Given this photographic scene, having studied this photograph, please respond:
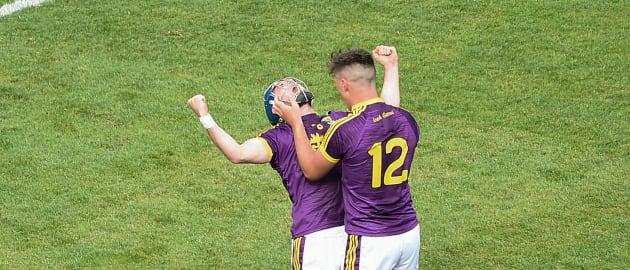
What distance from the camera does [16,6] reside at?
1511cm

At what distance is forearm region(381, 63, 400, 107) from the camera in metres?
7.69

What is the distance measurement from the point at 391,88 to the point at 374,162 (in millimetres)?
1104

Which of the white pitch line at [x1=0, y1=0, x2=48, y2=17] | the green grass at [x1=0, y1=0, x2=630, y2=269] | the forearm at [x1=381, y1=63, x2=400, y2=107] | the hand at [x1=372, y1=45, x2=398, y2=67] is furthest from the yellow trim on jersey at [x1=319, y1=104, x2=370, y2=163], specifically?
the white pitch line at [x1=0, y1=0, x2=48, y2=17]

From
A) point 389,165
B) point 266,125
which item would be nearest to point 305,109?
point 389,165

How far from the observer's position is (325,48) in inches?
539

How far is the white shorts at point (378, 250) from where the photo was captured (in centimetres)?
689

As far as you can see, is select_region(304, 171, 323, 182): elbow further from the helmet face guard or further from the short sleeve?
the helmet face guard

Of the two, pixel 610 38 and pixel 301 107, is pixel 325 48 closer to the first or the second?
pixel 610 38

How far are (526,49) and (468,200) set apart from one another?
3.75 metres

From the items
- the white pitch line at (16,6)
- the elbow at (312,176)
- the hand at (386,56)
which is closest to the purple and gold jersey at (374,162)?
the elbow at (312,176)

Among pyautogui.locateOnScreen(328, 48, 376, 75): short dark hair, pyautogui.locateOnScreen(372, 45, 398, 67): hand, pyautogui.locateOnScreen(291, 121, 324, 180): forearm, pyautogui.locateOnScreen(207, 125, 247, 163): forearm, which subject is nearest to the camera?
pyautogui.locateOnScreen(291, 121, 324, 180): forearm

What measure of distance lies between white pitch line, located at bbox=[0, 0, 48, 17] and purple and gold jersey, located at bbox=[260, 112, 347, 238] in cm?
870

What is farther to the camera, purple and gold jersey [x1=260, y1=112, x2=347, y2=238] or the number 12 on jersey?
purple and gold jersey [x1=260, y1=112, x2=347, y2=238]

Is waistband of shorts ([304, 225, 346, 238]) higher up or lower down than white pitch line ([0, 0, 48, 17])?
lower down
